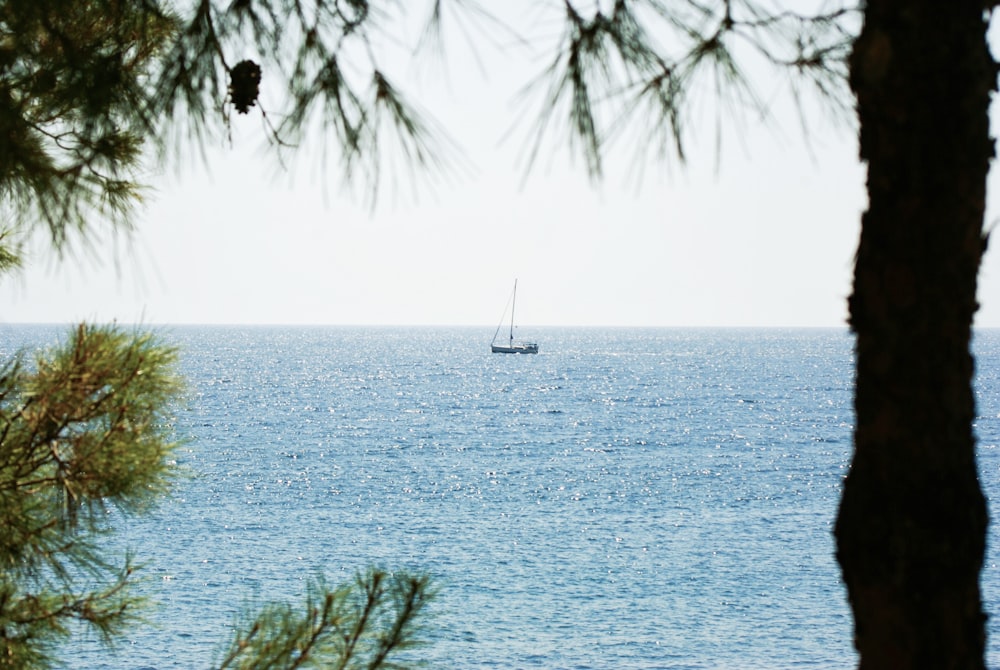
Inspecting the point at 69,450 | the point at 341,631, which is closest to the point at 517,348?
the point at 341,631

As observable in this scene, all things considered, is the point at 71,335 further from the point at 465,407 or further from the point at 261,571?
the point at 465,407

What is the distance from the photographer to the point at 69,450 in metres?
3.34

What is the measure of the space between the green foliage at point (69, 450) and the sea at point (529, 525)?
0.14 meters

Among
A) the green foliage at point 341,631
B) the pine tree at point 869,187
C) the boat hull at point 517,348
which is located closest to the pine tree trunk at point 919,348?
the pine tree at point 869,187

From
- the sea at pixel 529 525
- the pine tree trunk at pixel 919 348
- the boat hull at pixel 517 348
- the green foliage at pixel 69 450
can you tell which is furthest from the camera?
the boat hull at pixel 517 348

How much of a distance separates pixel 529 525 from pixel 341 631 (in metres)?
34.2

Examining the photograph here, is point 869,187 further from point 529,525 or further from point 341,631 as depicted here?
point 529,525

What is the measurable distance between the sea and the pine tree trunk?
128 cm

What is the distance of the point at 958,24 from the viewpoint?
2.14 metres

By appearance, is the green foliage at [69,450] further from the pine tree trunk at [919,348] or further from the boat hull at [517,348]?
the boat hull at [517,348]

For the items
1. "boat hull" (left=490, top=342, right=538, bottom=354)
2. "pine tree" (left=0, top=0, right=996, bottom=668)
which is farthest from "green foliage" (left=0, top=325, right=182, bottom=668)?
"boat hull" (left=490, top=342, right=538, bottom=354)

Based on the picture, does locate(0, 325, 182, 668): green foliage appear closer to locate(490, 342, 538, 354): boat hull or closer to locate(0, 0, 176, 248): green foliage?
locate(0, 0, 176, 248): green foliage

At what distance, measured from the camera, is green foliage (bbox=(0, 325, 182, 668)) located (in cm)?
321

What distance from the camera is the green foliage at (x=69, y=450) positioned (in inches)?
126
